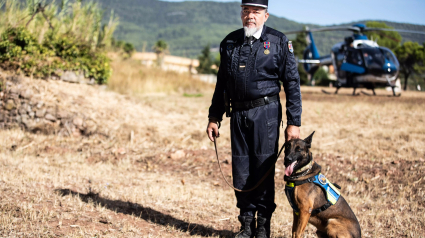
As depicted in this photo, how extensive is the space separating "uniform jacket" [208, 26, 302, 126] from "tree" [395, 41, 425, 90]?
208 feet

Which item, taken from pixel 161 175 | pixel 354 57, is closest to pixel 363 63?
pixel 354 57

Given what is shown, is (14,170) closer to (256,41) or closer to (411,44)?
(256,41)

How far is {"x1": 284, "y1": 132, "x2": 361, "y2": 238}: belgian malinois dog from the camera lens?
3.28m

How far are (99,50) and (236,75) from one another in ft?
31.5

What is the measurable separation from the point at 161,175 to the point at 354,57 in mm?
16288

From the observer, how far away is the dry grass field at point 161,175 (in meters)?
4.12

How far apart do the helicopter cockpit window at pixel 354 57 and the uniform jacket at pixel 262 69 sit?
1748 cm

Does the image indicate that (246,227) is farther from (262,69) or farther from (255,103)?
(262,69)

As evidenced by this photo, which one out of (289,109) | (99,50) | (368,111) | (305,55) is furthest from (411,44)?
(289,109)

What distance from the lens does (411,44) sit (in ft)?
201

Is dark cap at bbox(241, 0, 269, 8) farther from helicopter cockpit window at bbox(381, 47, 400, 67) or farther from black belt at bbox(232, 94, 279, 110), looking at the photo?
helicopter cockpit window at bbox(381, 47, 400, 67)

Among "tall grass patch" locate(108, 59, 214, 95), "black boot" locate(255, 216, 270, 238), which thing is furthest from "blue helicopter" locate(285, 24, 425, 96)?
"black boot" locate(255, 216, 270, 238)

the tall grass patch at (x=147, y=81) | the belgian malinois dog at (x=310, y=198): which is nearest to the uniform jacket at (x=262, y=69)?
the belgian malinois dog at (x=310, y=198)

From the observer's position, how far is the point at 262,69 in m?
3.42
